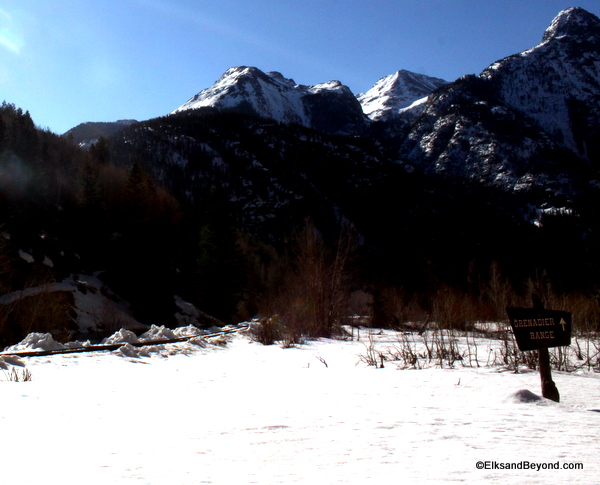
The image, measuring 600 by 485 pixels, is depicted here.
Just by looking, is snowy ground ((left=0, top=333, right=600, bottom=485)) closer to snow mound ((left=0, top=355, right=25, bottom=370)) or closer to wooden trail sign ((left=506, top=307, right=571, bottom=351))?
snow mound ((left=0, top=355, right=25, bottom=370))

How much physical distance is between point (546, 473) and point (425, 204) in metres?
132

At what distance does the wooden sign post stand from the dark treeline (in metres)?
2.87

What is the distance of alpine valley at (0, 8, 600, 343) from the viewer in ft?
A: 97.1

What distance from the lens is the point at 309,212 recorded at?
91.9 m

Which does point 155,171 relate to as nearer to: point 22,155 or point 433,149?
point 22,155

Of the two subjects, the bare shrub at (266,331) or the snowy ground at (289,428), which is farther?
the bare shrub at (266,331)

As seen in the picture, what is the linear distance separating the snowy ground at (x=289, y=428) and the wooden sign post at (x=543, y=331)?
32 cm

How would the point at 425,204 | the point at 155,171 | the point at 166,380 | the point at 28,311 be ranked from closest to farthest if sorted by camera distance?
1. the point at 166,380
2. the point at 28,311
3. the point at 155,171
4. the point at 425,204

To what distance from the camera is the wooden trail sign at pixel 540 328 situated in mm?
5012

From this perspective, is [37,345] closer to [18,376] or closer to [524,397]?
[18,376]

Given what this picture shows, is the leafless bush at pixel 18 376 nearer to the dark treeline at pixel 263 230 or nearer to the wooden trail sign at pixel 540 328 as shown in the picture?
the wooden trail sign at pixel 540 328

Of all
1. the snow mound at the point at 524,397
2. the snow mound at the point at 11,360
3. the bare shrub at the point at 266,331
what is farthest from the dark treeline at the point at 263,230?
the snow mound at the point at 11,360

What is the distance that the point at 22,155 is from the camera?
44625 millimetres

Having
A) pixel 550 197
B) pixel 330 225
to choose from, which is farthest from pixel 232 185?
pixel 550 197
